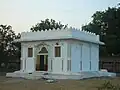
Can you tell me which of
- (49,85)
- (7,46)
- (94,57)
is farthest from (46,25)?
(49,85)

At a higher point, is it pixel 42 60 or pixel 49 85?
pixel 42 60

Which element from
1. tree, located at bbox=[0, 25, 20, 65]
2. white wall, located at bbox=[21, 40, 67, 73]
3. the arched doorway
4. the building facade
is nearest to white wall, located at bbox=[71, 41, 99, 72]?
the building facade

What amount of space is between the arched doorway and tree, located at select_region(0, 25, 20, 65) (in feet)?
45.3

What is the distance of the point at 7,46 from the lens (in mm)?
43719

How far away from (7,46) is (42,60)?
1501 cm

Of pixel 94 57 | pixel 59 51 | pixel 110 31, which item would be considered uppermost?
pixel 110 31

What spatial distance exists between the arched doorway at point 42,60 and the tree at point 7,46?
1382cm

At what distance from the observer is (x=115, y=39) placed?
4041 centimetres

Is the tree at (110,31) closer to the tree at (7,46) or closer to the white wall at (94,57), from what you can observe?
the white wall at (94,57)

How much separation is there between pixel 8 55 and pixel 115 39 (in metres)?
16.7

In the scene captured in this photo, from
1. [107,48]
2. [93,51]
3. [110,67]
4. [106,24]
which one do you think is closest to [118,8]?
[106,24]

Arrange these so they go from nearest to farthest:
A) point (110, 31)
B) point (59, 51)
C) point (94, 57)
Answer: point (59, 51), point (94, 57), point (110, 31)

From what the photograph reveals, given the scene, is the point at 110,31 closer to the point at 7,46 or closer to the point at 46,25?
the point at 46,25

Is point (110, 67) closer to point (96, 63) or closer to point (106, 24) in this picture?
point (106, 24)
